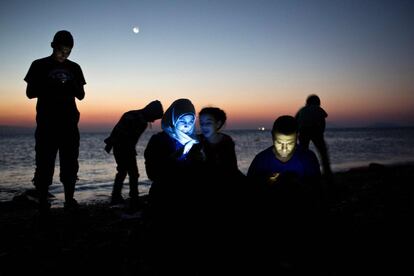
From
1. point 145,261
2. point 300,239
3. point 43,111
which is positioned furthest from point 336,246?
point 43,111

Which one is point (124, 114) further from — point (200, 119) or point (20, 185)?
point (20, 185)

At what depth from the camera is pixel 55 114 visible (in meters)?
4.35

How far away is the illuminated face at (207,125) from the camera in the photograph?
4414 mm

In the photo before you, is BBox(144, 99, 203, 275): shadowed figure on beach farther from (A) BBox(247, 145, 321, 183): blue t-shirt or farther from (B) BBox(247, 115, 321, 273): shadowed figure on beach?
(A) BBox(247, 145, 321, 183): blue t-shirt

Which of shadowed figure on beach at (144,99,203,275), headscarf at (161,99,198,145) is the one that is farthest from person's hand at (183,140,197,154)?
headscarf at (161,99,198,145)

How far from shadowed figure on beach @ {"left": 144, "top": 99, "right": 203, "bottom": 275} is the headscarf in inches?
0.5

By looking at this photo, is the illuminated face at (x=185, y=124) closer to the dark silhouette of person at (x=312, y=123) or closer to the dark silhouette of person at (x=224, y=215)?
the dark silhouette of person at (x=224, y=215)

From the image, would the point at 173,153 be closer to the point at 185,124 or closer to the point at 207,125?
the point at 185,124

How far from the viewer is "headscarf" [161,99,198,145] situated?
379 cm

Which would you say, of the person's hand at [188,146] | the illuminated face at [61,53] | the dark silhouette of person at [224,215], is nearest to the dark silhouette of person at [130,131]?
the illuminated face at [61,53]

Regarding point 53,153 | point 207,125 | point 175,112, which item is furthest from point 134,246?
point 53,153

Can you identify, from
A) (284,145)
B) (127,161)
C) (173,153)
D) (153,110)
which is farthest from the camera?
(127,161)

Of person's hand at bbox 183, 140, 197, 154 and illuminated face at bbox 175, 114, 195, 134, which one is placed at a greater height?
illuminated face at bbox 175, 114, 195, 134

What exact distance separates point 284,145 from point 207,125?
1243 millimetres
